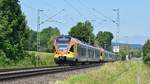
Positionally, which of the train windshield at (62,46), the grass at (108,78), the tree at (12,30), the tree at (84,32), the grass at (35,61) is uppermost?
the tree at (84,32)

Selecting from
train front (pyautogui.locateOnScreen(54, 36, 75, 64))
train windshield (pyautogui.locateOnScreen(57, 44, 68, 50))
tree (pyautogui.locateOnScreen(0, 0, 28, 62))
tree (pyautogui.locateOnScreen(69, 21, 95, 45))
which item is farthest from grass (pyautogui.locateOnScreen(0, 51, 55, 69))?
tree (pyautogui.locateOnScreen(69, 21, 95, 45))

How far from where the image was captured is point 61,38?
55406mm

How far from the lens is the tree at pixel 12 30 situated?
63.6 meters

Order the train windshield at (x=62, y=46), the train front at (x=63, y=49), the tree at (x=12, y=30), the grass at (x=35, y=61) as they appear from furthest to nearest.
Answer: the tree at (x=12, y=30), the grass at (x=35, y=61), the train windshield at (x=62, y=46), the train front at (x=63, y=49)

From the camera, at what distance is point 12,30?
6869 centimetres

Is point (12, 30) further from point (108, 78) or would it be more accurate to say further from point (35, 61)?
point (108, 78)

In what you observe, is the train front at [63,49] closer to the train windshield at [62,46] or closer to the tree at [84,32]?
the train windshield at [62,46]

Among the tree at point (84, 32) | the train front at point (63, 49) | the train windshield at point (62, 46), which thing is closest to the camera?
the train front at point (63, 49)

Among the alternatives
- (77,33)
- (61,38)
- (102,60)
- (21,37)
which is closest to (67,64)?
(61,38)

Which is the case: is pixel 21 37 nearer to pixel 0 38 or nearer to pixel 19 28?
pixel 19 28

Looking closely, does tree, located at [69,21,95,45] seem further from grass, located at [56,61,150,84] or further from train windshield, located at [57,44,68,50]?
grass, located at [56,61,150,84]

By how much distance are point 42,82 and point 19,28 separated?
47819mm

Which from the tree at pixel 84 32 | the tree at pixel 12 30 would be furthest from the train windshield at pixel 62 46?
the tree at pixel 84 32

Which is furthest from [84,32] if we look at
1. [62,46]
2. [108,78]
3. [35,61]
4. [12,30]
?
[108,78]
